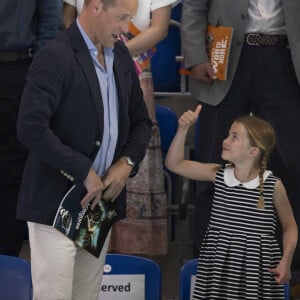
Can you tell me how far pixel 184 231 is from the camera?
404cm

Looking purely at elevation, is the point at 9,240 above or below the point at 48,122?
below

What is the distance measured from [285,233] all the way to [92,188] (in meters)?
0.88

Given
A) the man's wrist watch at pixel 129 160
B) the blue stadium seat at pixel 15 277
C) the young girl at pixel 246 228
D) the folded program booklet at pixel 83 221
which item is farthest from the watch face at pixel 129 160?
the blue stadium seat at pixel 15 277

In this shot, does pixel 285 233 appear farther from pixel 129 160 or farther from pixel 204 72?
pixel 204 72

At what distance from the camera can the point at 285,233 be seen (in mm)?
2992

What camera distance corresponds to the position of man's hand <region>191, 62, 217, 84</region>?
3533 millimetres

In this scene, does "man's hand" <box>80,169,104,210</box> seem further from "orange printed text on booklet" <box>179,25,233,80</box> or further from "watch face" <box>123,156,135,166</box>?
"orange printed text on booklet" <box>179,25,233,80</box>

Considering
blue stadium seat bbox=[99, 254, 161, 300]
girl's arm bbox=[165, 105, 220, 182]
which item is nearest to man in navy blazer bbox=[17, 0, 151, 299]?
girl's arm bbox=[165, 105, 220, 182]

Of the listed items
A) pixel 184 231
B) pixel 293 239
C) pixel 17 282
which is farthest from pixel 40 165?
pixel 184 231

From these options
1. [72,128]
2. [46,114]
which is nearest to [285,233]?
[72,128]

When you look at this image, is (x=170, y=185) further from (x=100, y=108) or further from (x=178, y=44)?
(x=100, y=108)

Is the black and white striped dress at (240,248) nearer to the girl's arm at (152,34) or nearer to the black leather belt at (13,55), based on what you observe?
the girl's arm at (152,34)

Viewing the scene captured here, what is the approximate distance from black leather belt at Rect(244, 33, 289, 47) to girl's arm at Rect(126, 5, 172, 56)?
1.32ft

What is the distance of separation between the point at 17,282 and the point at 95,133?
72cm
